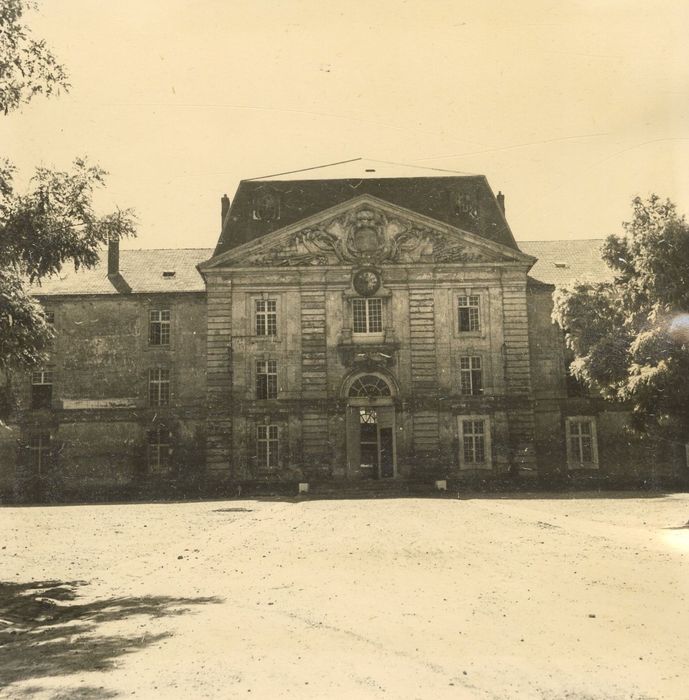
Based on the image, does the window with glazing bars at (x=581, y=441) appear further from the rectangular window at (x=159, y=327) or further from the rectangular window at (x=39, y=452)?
the rectangular window at (x=39, y=452)

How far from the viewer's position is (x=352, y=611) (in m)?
9.70

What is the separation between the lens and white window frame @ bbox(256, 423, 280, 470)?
32.6m

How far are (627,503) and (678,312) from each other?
26.7 ft

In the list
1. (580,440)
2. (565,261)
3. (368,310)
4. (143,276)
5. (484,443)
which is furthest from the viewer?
(565,261)

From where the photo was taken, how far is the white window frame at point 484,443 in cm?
3216

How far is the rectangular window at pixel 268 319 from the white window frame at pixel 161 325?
14.2 ft

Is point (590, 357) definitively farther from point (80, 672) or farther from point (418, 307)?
point (80, 672)

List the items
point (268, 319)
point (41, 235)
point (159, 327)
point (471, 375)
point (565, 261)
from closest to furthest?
point (41, 235)
point (471, 375)
point (268, 319)
point (159, 327)
point (565, 261)

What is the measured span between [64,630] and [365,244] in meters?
25.7

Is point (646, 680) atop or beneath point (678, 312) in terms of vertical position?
beneath

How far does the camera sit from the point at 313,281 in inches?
1310

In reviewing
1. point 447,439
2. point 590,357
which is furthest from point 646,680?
point 447,439

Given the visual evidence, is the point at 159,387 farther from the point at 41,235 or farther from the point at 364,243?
the point at 41,235

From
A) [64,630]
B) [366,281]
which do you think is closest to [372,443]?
[366,281]
